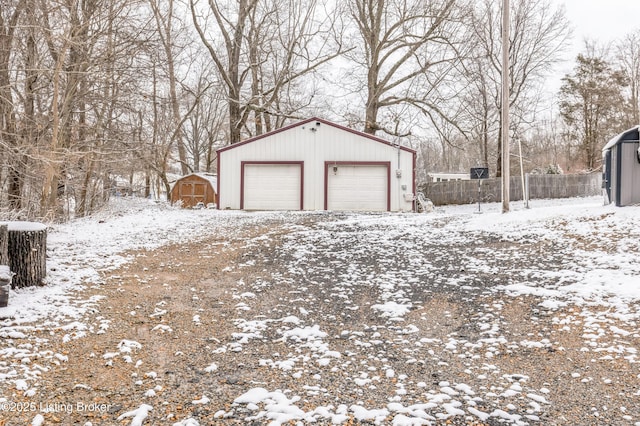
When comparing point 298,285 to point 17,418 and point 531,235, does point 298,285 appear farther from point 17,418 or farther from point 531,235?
point 531,235

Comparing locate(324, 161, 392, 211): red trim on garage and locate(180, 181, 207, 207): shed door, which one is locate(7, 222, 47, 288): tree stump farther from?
locate(180, 181, 207, 207): shed door

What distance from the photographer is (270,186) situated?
54.3 ft

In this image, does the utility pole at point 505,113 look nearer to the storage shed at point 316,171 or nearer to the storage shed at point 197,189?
the storage shed at point 316,171

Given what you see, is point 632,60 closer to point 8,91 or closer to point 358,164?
point 358,164

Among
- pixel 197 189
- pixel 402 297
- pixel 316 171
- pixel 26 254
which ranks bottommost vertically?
pixel 402 297

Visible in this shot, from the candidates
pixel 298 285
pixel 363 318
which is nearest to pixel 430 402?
pixel 363 318

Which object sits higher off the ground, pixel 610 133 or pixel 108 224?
pixel 610 133

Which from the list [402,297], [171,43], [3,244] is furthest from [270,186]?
[3,244]

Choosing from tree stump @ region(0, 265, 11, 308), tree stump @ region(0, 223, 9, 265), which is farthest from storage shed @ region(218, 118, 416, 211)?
tree stump @ region(0, 265, 11, 308)

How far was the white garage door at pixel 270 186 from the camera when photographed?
16453 millimetres

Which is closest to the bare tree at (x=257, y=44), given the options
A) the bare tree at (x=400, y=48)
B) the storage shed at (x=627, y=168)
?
the bare tree at (x=400, y=48)

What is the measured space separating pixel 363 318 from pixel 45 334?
2.81 meters

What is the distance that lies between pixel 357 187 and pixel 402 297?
11.4 meters

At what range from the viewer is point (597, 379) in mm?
3104
